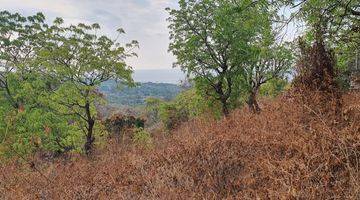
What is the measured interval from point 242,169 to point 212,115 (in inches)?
653

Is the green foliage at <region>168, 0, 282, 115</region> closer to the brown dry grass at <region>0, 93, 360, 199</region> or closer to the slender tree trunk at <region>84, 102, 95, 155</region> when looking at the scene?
the slender tree trunk at <region>84, 102, 95, 155</region>

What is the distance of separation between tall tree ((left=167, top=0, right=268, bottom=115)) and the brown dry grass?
35.6 feet

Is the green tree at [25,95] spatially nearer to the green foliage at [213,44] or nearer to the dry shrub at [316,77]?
the green foliage at [213,44]

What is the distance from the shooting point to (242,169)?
28.0ft

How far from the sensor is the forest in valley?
24.5 feet

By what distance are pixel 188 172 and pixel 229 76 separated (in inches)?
613

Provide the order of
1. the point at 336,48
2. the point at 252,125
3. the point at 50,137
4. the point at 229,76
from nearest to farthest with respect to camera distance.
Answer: the point at 252,125, the point at 336,48, the point at 50,137, the point at 229,76

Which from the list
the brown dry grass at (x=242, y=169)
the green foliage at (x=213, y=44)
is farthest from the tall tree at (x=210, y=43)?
the brown dry grass at (x=242, y=169)

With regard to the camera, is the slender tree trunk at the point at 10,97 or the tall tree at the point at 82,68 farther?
the slender tree trunk at the point at 10,97

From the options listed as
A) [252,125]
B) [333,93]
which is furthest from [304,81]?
→ [252,125]

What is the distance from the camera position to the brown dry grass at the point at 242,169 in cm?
635

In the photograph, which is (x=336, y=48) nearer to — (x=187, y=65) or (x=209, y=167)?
(x=209, y=167)

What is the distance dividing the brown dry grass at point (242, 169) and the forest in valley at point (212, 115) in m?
0.04

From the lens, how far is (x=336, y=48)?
1345 cm
